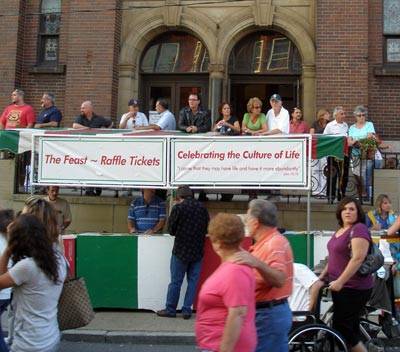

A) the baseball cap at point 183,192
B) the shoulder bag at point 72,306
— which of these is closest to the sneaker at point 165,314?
the baseball cap at point 183,192

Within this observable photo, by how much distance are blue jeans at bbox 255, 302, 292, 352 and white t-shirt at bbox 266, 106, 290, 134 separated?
6106 millimetres

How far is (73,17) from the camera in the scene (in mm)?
13859

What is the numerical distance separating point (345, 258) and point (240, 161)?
3.12m

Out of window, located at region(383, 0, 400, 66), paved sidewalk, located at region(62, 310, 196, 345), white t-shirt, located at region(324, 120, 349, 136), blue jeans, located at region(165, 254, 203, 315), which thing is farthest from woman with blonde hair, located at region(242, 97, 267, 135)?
window, located at region(383, 0, 400, 66)

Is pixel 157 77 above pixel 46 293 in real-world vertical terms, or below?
above

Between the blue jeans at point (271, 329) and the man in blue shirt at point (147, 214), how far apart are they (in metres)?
4.81

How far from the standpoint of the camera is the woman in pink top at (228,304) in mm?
3361

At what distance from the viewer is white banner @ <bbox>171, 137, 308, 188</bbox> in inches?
315

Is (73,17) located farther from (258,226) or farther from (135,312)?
(258,226)

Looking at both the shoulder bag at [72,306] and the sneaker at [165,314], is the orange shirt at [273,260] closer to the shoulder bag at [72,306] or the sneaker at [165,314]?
the shoulder bag at [72,306]

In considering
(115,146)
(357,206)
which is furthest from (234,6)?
(357,206)

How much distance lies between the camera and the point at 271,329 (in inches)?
161

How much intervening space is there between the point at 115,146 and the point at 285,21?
702cm

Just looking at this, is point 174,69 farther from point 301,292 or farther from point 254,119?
point 301,292
